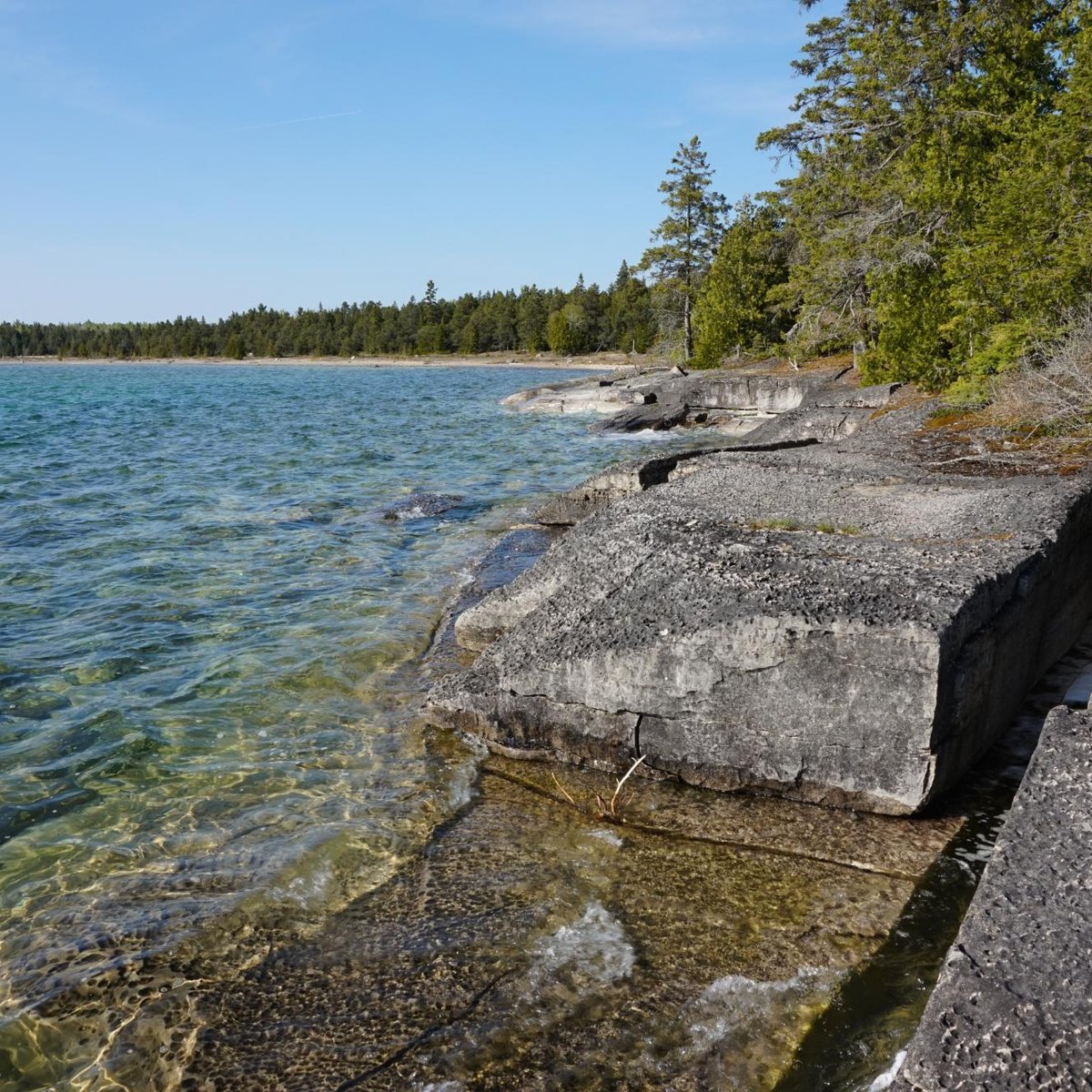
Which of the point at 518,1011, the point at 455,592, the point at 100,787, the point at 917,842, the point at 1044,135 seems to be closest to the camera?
the point at 518,1011

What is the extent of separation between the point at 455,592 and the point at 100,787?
5023mm

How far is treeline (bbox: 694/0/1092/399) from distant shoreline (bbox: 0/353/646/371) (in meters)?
33.5

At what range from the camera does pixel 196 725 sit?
279 inches

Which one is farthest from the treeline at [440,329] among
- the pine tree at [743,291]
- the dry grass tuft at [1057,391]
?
the dry grass tuft at [1057,391]

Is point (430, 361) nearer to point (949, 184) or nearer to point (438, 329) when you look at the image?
point (438, 329)

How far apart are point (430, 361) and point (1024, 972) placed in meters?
134

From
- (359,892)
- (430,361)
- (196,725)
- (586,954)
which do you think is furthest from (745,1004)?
(430,361)

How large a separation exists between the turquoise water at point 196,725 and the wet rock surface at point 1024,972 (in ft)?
10.7

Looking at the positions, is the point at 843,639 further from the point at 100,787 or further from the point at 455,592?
the point at 455,592

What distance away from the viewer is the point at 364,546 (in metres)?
13.3

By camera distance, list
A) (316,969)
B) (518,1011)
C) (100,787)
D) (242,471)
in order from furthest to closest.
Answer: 1. (242,471)
2. (100,787)
3. (316,969)
4. (518,1011)

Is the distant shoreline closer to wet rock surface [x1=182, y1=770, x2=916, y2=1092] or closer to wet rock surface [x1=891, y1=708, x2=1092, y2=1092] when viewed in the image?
wet rock surface [x1=182, y1=770, x2=916, y2=1092]

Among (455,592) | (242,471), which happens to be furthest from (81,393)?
(455,592)

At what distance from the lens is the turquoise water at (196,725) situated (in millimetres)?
4457
